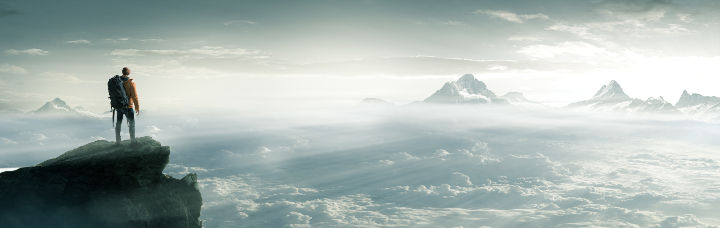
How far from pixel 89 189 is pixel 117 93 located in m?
13.2

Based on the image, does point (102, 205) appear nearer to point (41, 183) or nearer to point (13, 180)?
point (41, 183)

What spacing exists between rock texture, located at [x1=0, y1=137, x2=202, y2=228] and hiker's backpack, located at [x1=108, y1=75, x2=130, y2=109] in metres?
7.05

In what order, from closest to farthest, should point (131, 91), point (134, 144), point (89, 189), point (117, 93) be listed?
1. point (117, 93)
2. point (131, 91)
3. point (134, 144)
4. point (89, 189)

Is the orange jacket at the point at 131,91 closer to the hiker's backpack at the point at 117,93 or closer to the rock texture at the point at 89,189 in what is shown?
the hiker's backpack at the point at 117,93

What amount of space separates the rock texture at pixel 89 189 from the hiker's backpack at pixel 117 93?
23.1 feet

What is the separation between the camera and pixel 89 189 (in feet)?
109

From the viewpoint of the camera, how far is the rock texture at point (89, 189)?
3175 centimetres

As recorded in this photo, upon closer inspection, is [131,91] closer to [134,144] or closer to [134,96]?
[134,96]

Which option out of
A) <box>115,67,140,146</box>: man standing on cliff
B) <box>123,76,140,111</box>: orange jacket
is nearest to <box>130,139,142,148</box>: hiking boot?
<box>115,67,140,146</box>: man standing on cliff

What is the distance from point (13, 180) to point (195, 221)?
56.8ft

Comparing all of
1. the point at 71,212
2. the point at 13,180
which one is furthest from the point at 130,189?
the point at 13,180

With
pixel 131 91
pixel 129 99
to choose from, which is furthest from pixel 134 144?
pixel 131 91

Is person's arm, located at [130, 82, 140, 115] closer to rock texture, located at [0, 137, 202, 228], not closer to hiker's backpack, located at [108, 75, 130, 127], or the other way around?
hiker's backpack, located at [108, 75, 130, 127]

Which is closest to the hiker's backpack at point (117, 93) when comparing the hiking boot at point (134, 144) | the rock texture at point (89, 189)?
the hiking boot at point (134, 144)
